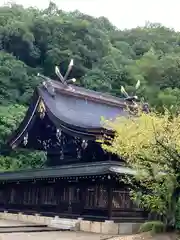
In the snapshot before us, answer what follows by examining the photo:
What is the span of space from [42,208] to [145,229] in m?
7.01

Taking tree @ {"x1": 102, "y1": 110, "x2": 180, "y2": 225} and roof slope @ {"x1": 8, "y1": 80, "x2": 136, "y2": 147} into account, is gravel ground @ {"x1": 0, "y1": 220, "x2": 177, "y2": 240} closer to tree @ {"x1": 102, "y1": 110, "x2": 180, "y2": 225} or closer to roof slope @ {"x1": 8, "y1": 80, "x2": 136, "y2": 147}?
tree @ {"x1": 102, "y1": 110, "x2": 180, "y2": 225}

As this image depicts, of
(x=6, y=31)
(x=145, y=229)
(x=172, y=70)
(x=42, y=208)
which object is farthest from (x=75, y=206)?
(x=6, y=31)

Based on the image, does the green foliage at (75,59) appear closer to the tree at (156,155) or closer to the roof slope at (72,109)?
the roof slope at (72,109)

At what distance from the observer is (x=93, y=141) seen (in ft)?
66.2

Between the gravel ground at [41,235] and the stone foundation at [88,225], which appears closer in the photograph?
the gravel ground at [41,235]

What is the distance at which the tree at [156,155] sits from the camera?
14805mm

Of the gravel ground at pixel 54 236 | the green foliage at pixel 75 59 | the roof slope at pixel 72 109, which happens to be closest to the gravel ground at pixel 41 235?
the gravel ground at pixel 54 236

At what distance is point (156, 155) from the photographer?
49.4 ft

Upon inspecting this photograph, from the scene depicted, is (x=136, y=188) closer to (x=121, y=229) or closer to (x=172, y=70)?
(x=121, y=229)

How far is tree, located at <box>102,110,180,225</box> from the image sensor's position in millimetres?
14805

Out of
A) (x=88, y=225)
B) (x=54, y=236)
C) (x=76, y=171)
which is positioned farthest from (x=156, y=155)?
(x=88, y=225)

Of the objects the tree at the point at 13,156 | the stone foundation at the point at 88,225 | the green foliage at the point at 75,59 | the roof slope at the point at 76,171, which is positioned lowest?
the stone foundation at the point at 88,225

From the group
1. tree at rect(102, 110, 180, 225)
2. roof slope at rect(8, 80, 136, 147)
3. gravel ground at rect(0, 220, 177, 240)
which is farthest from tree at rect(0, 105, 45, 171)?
tree at rect(102, 110, 180, 225)

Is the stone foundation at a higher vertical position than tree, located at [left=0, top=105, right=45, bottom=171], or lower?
lower
